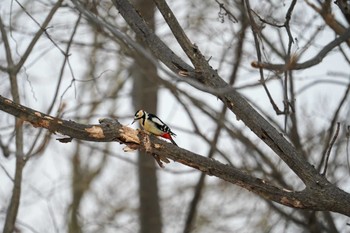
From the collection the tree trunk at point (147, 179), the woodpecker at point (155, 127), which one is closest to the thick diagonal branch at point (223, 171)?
the woodpecker at point (155, 127)

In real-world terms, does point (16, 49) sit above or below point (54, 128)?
above

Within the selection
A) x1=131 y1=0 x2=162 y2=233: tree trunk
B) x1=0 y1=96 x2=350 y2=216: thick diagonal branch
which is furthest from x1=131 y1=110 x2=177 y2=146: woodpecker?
x1=131 y1=0 x2=162 y2=233: tree trunk

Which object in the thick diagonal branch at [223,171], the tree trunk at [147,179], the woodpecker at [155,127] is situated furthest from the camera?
the tree trunk at [147,179]

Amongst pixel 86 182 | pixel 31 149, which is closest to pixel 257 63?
pixel 31 149

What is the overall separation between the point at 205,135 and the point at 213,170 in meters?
3.63

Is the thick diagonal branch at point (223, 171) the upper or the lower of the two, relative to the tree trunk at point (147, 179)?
lower

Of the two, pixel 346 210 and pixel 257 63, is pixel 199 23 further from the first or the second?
pixel 346 210

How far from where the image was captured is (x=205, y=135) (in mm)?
7367

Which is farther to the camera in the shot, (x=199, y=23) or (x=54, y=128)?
(x=199, y=23)

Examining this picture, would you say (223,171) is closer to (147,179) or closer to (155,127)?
(155,127)

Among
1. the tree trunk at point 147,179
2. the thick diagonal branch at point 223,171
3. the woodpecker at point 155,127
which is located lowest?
the thick diagonal branch at point 223,171

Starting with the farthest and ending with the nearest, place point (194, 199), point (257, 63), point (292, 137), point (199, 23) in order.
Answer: point (194, 199) → point (199, 23) → point (292, 137) → point (257, 63)

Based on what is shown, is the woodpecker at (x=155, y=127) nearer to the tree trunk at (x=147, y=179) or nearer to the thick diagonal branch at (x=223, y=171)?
the thick diagonal branch at (x=223, y=171)

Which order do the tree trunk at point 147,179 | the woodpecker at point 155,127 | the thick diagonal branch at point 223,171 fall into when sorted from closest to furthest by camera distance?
the thick diagonal branch at point 223,171 < the woodpecker at point 155,127 < the tree trunk at point 147,179
